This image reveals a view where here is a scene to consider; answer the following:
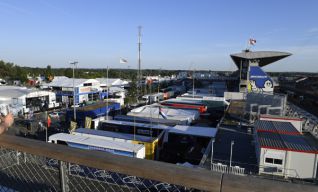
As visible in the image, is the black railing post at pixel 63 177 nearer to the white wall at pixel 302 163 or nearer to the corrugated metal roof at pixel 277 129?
the white wall at pixel 302 163

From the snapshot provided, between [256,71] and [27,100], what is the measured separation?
101 feet

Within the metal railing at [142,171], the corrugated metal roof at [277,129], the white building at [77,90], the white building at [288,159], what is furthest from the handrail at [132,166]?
the white building at [77,90]

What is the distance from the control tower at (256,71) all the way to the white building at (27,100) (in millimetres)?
27007

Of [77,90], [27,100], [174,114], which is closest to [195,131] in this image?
[174,114]

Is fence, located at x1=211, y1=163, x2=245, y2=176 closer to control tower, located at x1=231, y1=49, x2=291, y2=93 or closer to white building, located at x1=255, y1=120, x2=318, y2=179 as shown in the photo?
white building, located at x1=255, y1=120, x2=318, y2=179

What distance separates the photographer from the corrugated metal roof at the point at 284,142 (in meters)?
8.28

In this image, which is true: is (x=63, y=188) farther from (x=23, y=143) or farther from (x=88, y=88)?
(x=88, y=88)

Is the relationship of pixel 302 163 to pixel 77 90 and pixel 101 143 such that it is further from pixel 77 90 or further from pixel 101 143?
pixel 77 90

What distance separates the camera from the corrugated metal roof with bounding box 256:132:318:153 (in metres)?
8.28

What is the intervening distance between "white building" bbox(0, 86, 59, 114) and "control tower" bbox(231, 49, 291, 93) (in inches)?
1063

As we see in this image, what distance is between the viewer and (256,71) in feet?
108

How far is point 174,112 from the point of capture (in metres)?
19.6

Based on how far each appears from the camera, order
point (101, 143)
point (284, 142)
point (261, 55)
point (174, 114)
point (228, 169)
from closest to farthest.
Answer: point (228, 169) < point (284, 142) < point (101, 143) < point (174, 114) < point (261, 55)

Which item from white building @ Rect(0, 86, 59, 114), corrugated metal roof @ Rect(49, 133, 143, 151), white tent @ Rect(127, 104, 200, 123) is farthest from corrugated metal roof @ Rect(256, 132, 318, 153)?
white building @ Rect(0, 86, 59, 114)
